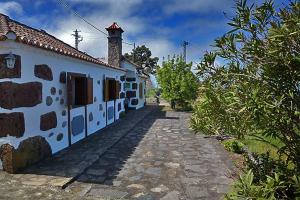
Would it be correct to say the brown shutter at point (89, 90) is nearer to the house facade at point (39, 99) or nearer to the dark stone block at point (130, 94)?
the house facade at point (39, 99)

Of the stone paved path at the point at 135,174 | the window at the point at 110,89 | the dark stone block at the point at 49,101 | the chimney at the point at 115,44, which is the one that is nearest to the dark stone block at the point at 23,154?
the stone paved path at the point at 135,174

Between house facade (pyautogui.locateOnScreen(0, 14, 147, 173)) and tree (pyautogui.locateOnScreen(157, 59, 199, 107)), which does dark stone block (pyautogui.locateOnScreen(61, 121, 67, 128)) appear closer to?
house facade (pyautogui.locateOnScreen(0, 14, 147, 173))

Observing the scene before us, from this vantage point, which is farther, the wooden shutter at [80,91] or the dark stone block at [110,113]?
the dark stone block at [110,113]

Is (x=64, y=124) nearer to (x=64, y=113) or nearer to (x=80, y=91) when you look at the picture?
(x=64, y=113)

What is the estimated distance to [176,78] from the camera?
22906 mm

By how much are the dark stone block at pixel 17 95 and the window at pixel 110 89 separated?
6.08 m

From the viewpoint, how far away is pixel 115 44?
18984mm

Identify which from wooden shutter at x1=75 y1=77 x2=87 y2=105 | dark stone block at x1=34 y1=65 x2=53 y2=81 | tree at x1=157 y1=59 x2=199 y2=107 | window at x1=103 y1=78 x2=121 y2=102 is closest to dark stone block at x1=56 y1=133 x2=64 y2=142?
dark stone block at x1=34 y1=65 x2=53 y2=81

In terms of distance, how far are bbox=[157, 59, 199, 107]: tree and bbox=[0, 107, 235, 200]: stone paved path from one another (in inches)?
504

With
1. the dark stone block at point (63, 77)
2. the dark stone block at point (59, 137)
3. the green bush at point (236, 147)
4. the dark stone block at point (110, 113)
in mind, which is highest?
the dark stone block at point (63, 77)

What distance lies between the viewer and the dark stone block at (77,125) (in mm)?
9455

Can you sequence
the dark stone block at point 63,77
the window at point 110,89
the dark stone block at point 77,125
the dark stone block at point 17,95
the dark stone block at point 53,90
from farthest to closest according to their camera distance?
the window at point 110,89 → the dark stone block at point 77,125 → the dark stone block at point 63,77 → the dark stone block at point 53,90 → the dark stone block at point 17,95

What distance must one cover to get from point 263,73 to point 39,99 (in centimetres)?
550

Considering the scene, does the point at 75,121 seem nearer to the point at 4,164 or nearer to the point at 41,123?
the point at 41,123
